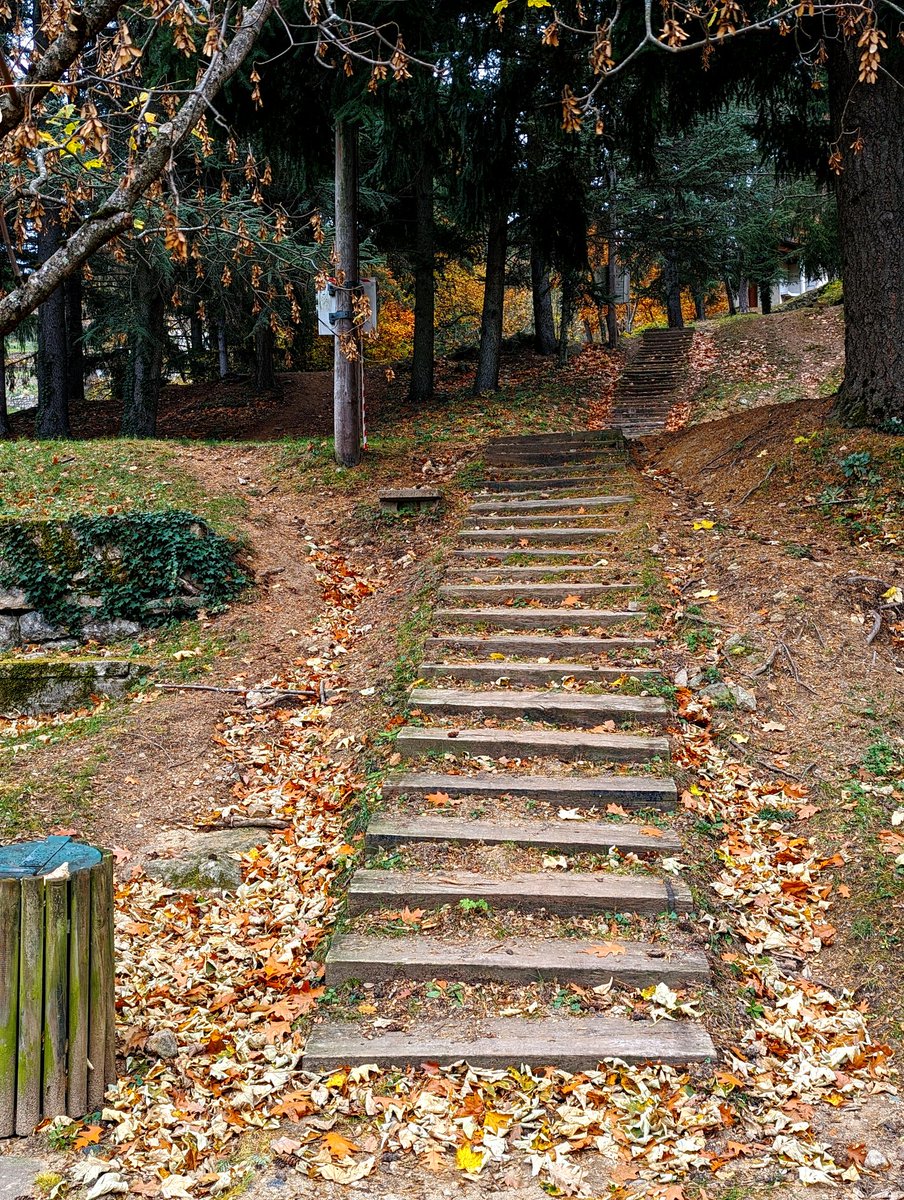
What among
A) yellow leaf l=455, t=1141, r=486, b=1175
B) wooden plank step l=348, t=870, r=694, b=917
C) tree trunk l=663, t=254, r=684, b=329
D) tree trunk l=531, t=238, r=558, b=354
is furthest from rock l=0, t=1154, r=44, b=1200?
tree trunk l=663, t=254, r=684, b=329

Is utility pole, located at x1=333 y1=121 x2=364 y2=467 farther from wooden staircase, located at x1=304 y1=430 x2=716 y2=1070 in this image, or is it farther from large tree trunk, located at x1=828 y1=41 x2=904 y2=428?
large tree trunk, located at x1=828 y1=41 x2=904 y2=428

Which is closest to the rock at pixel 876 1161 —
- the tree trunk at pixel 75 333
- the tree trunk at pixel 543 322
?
the tree trunk at pixel 75 333

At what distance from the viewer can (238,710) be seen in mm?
6941

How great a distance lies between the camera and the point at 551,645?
643 centimetres

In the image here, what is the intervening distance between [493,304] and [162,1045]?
45.5 feet

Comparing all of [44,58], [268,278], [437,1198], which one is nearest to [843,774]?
[437,1198]

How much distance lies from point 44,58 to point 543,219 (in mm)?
11174

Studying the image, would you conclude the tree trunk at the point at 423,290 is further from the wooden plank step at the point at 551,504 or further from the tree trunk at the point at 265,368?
the wooden plank step at the point at 551,504

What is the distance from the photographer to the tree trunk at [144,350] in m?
14.1

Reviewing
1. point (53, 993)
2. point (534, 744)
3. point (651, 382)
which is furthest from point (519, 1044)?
point (651, 382)

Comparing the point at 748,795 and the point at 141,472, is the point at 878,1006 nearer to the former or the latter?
the point at 748,795

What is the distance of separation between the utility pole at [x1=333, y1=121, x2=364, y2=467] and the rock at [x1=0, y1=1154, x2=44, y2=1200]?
834 cm

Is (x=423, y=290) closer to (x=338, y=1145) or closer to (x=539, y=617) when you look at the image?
(x=539, y=617)

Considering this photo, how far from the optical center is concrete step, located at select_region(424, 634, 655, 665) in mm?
6398
